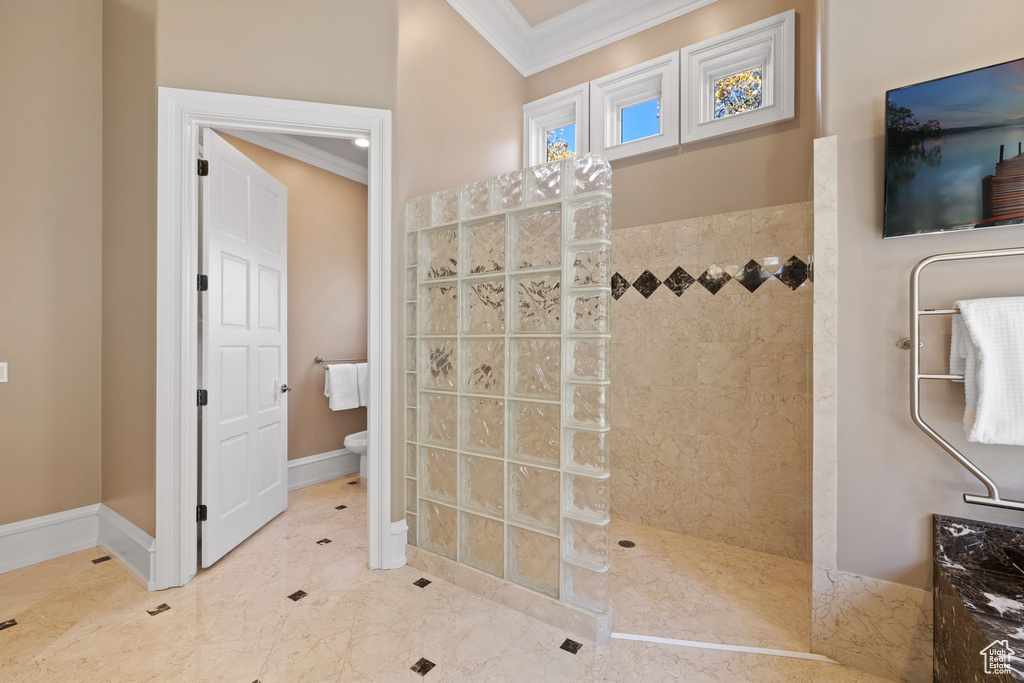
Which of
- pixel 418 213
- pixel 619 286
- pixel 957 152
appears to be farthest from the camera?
pixel 619 286

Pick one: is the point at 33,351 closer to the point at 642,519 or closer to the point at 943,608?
the point at 642,519

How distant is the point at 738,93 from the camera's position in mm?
2744

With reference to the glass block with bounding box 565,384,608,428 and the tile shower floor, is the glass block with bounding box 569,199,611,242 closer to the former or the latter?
the glass block with bounding box 565,384,608,428

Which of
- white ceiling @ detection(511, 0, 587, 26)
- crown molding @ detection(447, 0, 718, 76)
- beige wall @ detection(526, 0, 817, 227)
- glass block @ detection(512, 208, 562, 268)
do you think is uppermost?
white ceiling @ detection(511, 0, 587, 26)

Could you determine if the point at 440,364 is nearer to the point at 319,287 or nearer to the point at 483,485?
the point at 483,485

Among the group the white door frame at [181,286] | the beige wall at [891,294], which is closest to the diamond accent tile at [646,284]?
the beige wall at [891,294]

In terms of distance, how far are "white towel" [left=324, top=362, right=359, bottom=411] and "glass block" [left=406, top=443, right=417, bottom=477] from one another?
5.33 ft

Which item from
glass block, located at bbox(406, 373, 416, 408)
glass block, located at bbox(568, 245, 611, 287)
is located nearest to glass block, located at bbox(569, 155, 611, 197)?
glass block, located at bbox(568, 245, 611, 287)

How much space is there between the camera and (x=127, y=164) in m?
2.35

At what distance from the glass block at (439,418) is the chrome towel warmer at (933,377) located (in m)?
1.76

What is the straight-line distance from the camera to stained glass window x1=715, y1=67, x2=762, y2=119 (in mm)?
2705

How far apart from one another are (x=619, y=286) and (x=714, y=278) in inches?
23.8

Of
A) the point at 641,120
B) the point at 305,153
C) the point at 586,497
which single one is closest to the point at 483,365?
the point at 586,497

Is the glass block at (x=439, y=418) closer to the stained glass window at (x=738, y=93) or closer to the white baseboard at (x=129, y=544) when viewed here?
the white baseboard at (x=129, y=544)
